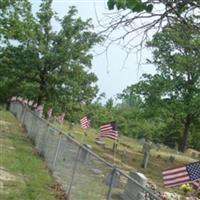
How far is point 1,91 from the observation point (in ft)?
169

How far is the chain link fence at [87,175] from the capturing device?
8288 mm

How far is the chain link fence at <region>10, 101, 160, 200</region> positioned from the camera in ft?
27.2

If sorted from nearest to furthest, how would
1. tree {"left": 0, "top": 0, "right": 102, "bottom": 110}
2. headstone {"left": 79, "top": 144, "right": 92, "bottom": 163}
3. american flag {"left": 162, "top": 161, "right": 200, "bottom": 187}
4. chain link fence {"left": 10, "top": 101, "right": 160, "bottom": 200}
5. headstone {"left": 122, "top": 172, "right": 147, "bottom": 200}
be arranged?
headstone {"left": 122, "top": 172, "right": 147, "bottom": 200}, chain link fence {"left": 10, "top": 101, "right": 160, "bottom": 200}, american flag {"left": 162, "top": 161, "right": 200, "bottom": 187}, headstone {"left": 79, "top": 144, "right": 92, "bottom": 163}, tree {"left": 0, "top": 0, "right": 102, "bottom": 110}

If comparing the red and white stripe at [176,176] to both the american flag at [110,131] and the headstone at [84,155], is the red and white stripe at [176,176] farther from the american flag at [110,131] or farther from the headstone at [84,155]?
the american flag at [110,131]

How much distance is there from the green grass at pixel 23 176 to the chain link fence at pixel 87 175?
1.23 ft

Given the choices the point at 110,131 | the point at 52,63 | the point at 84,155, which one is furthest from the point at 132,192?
the point at 52,63

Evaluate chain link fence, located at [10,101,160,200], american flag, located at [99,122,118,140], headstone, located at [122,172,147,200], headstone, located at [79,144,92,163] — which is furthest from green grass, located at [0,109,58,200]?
american flag, located at [99,122,118,140]

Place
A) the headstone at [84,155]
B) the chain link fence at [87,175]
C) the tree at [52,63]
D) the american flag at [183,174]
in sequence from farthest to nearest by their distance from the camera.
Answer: the tree at [52,63] → the headstone at [84,155] → the american flag at [183,174] → the chain link fence at [87,175]

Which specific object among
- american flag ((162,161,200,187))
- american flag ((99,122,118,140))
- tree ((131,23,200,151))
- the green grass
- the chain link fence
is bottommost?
the green grass

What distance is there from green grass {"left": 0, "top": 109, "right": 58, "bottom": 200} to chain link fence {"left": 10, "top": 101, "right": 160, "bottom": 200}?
0.37 metres

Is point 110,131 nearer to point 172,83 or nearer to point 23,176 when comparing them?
point 23,176

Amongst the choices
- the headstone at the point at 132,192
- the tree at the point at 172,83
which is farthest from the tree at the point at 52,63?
the headstone at the point at 132,192

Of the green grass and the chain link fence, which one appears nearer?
the chain link fence

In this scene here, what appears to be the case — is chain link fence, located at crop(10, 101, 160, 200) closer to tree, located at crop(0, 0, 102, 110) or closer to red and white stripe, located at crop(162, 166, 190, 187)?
red and white stripe, located at crop(162, 166, 190, 187)
